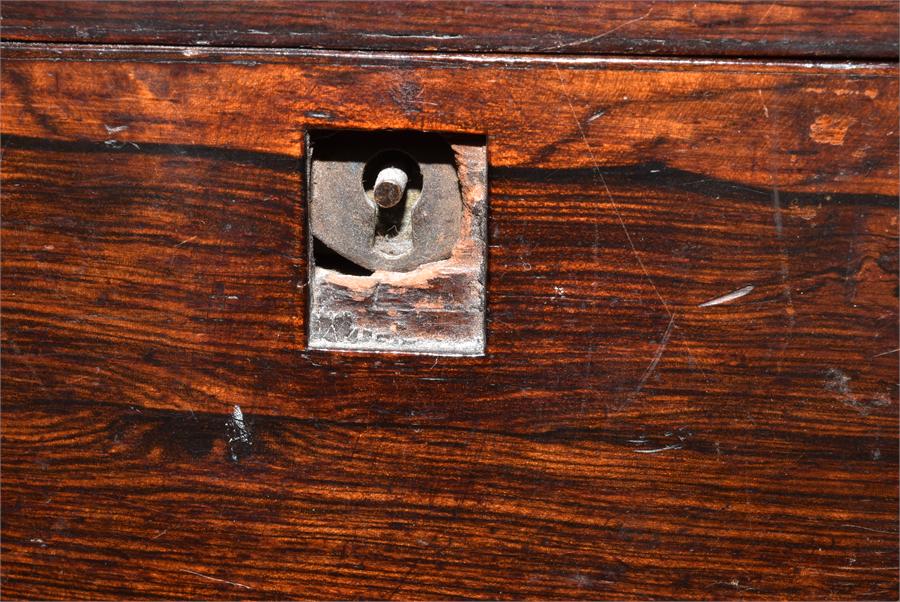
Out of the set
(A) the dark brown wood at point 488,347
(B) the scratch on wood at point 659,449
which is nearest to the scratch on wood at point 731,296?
(A) the dark brown wood at point 488,347

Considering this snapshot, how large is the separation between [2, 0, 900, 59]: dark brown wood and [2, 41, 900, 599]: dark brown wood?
14mm

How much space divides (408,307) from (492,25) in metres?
0.24

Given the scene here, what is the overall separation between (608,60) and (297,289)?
1.03 ft

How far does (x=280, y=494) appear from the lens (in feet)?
2.67

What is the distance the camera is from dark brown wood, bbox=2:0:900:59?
0.71 metres

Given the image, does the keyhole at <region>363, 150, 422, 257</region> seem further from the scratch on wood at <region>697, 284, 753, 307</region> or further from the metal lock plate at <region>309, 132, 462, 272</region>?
the scratch on wood at <region>697, 284, 753, 307</region>

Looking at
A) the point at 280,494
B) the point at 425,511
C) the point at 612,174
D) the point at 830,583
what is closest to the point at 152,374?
the point at 280,494

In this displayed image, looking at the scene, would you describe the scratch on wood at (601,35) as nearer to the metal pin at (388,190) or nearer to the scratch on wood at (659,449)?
the metal pin at (388,190)

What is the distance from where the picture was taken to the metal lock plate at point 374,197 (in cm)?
77


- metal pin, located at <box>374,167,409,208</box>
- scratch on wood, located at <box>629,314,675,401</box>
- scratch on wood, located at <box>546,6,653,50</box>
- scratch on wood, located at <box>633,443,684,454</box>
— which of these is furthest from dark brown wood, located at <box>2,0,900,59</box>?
scratch on wood, located at <box>633,443,684,454</box>

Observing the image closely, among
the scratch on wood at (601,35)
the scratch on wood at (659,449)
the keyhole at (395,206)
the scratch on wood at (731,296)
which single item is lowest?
the scratch on wood at (659,449)

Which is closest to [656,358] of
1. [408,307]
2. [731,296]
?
[731,296]

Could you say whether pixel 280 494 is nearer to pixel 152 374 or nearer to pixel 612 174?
pixel 152 374

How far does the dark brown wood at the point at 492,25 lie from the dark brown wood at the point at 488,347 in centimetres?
1
